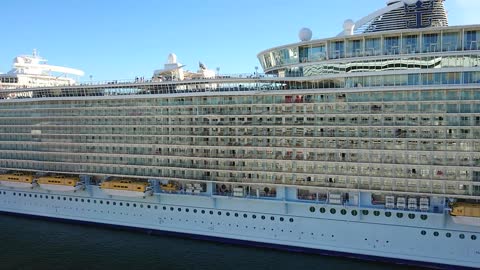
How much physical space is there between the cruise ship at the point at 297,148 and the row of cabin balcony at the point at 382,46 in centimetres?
7

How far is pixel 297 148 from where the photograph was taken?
23.9 metres

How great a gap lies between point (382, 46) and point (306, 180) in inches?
325

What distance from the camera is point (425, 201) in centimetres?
2162

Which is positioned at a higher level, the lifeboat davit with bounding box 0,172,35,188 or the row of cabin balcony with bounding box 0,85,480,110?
the row of cabin balcony with bounding box 0,85,480,110

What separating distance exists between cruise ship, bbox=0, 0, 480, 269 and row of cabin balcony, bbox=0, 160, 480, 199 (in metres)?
0.07

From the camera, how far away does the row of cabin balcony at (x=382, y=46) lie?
21469 millimetres

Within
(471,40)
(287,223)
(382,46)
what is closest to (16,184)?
(287,223)

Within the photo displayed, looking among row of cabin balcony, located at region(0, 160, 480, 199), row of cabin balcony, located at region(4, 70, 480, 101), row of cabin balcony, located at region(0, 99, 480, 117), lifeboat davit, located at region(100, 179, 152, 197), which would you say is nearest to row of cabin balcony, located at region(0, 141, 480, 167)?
row of cabin balcony, located at region(0, 160, 480, 199)

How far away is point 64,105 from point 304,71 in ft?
56.5

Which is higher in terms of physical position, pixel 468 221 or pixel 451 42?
pixel 451 42

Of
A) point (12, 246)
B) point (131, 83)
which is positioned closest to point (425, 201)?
point (131, 83)

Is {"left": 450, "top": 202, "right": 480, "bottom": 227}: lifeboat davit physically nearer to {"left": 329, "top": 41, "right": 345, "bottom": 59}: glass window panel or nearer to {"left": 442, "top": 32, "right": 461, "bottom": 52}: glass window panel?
{"left": 442, "top": 32, "right": 461, "bottom": 52}: glass window panel

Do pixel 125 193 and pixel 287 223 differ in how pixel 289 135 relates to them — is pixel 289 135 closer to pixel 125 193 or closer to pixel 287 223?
pixel 287 223

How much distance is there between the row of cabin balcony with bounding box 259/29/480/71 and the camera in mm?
21469
